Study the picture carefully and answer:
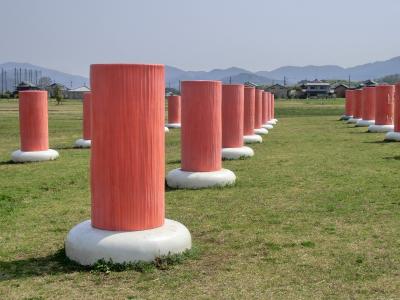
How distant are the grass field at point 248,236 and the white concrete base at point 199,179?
23 cm

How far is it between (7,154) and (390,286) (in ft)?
45.5

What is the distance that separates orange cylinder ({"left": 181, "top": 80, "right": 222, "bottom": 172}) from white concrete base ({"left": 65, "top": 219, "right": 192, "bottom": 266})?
450cm

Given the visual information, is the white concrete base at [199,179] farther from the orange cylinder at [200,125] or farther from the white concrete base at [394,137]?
the white concrete base at [394,137]

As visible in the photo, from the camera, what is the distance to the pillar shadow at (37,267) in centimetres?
573

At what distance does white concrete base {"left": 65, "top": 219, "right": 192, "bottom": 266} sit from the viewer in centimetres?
589

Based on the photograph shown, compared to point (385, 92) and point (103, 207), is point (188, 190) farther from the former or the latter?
point (385, 92)

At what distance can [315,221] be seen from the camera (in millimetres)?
7805

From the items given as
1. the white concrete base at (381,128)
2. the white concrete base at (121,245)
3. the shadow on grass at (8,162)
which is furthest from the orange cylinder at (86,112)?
the white concrete base at (121,245)

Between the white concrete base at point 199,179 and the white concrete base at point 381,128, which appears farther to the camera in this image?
the white concrete base at point 381,128

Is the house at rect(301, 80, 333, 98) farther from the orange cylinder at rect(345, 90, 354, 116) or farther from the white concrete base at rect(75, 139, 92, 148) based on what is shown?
the white concrete base at rect(75, 139, 92, 148)

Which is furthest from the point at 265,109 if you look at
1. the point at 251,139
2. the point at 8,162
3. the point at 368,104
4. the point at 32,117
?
the point at 8,162

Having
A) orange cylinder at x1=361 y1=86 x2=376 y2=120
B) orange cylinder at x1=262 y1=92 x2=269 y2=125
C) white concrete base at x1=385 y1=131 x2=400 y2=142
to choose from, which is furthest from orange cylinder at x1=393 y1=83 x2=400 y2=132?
orange cylinder at x1=262 y1=92 x2=269 y2=125

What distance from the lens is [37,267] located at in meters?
5.96

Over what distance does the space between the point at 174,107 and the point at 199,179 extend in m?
17.6
